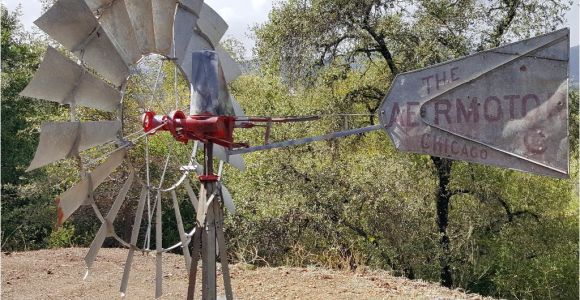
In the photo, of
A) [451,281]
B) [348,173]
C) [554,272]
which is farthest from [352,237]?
[554,272]

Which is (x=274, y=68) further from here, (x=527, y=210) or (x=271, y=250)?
(x=527, y=210)

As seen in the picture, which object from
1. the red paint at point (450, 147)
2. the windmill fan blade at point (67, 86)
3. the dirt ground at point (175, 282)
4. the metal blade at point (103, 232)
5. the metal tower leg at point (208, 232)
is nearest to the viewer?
the red paint at point (450, 147)

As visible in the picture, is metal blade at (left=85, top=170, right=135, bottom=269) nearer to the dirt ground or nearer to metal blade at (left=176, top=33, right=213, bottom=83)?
metal blade at (left=176, top=33, right=213, bottom=83)

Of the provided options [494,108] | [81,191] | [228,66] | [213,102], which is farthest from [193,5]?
[494,108]

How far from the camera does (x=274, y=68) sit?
11945 millimetres

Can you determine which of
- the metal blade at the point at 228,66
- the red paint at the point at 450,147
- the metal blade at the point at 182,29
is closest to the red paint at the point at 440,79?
the red paint at the point at 450,147

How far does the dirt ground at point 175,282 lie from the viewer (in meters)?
6.25

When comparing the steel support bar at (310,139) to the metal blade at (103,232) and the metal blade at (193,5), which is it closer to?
the metal blade at (103,232)

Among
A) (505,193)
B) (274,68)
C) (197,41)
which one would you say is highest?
(274,68)

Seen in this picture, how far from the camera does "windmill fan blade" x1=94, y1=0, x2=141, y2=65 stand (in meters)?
4.16

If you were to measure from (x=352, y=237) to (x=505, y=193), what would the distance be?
3313 mm

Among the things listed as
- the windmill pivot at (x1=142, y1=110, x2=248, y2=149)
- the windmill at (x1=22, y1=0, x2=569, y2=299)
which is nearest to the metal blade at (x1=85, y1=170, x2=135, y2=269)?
the windmill at (x1=22, y1=0, x2=569, y2=299)

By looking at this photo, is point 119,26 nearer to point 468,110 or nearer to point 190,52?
point 190,52

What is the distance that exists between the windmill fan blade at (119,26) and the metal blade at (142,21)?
0.04 meters
